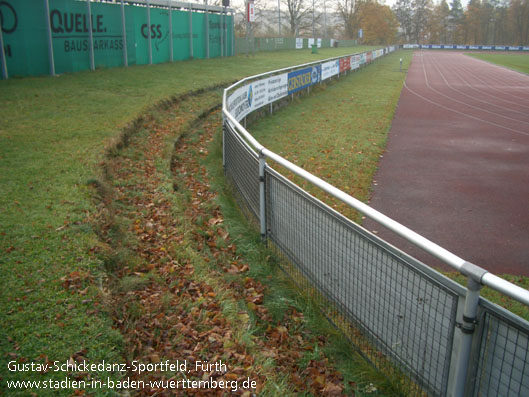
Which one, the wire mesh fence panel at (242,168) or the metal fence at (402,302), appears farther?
the wire mesh fence panel at (242,168)

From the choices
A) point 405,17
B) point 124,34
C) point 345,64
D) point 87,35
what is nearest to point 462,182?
point 87,35

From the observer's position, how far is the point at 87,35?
2056cm

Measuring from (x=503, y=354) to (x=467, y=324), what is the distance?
9.4 inches

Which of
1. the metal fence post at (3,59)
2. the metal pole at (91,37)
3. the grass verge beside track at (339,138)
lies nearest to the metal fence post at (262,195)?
the grass verge beside track at (339,138)

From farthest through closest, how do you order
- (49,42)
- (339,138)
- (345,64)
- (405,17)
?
(405,17) < (345,64) < (49,42) < (339,138)

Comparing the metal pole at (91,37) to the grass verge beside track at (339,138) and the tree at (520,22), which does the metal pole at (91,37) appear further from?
the tree at (520,22)

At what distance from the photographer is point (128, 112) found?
12508mm

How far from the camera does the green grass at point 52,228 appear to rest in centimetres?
364

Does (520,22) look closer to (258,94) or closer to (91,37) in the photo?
(91,37)

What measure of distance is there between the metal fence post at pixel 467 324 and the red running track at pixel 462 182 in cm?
337

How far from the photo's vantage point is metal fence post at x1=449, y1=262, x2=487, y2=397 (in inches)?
106

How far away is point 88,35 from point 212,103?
8048 mm

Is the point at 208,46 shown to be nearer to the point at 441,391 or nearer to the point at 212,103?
the point at 212,103

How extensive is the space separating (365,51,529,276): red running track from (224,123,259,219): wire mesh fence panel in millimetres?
1930
